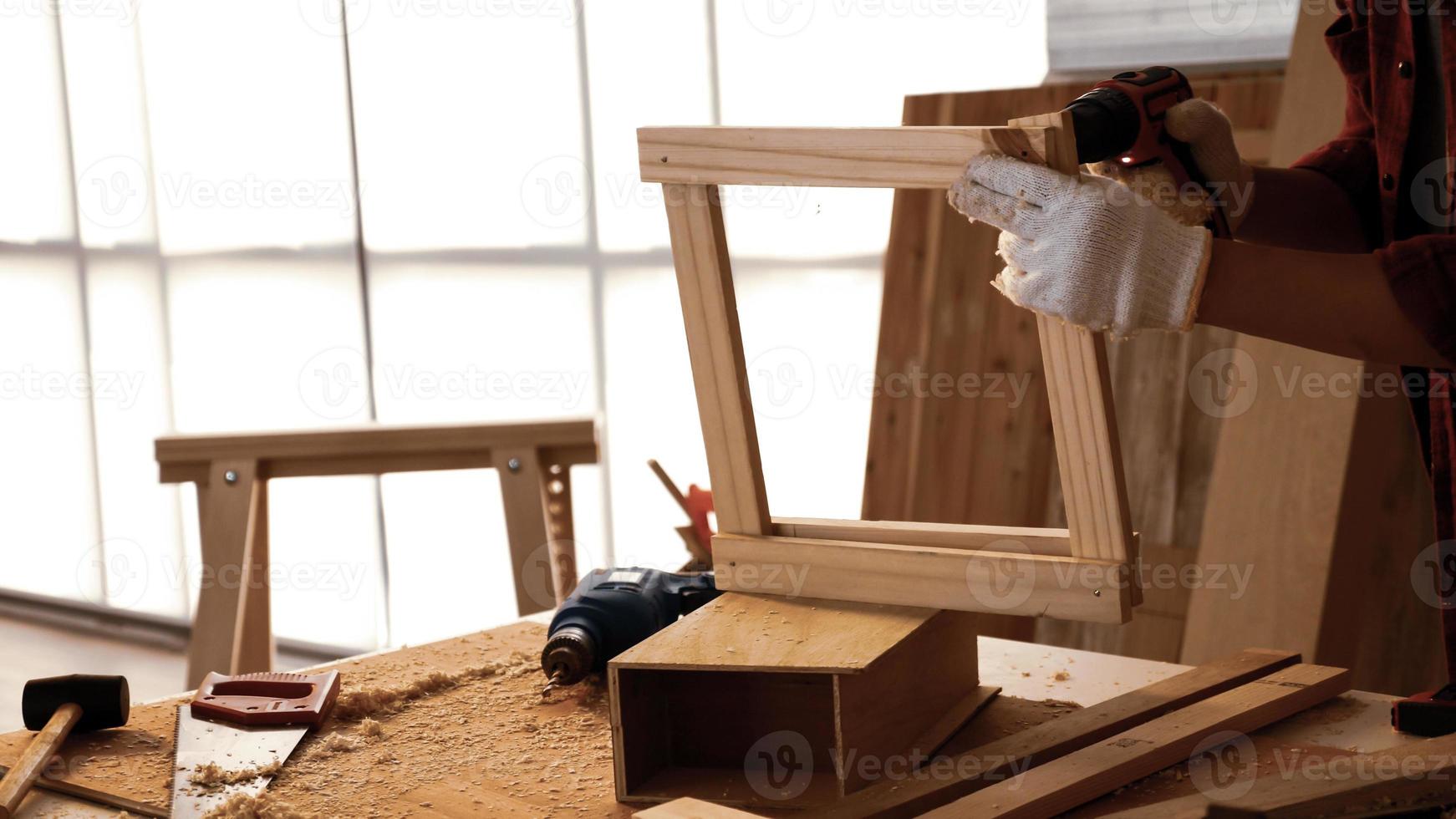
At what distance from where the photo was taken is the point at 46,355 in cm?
469

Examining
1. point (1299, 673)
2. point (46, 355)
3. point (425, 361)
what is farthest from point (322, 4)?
point (1299, 673)

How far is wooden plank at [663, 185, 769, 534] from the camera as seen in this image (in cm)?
124

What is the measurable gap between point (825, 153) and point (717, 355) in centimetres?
24

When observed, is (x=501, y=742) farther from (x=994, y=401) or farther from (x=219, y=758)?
(x=994, y=401)

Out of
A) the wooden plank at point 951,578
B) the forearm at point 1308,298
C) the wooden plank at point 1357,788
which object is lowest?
the wooden plank at point 1357,788

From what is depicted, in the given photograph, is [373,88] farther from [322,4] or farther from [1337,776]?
[1337,776]

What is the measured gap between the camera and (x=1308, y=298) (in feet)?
3.51

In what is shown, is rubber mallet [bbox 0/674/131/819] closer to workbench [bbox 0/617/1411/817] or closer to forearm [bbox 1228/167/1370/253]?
workbench [bbox 0/617/1411/817]

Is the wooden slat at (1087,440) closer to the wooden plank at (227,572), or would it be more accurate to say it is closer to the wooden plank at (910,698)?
the wooden plank at (910,698)

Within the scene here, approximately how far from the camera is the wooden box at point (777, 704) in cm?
108

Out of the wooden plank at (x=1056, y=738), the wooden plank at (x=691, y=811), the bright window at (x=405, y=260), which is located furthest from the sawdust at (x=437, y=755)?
the bright window at (x=405, y=260)

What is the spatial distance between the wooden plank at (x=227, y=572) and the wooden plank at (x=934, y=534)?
0.90m

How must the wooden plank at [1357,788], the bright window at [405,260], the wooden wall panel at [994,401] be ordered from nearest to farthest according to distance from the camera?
1. the wooden plank at [1357,788]
2. the wooden wall panel at [994,401]
3. the bright window at [405,260]

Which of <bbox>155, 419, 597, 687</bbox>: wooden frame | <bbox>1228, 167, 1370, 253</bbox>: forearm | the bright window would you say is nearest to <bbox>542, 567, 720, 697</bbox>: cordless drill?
<bbox>155, 419, 597, 687</bbox>: wooden frame
